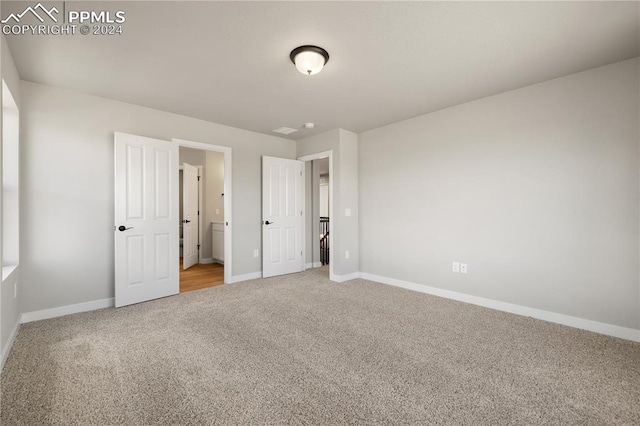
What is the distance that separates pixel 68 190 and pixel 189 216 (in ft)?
8.66

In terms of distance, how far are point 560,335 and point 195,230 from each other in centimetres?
596

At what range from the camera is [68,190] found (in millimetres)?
3201

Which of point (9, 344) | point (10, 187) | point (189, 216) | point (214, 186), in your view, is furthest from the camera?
point (214, 186)

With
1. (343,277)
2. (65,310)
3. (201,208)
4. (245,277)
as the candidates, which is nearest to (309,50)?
(343,277)

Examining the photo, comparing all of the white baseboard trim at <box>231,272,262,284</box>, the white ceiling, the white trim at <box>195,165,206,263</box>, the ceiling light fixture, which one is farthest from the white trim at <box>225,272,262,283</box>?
the ceiling light fixture

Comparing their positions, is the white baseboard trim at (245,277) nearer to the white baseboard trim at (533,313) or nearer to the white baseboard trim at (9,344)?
the white baseboard trim at (533,313)

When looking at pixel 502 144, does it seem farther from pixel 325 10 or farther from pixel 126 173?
pixel 126 173

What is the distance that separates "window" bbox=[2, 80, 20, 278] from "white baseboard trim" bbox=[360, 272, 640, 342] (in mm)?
4360

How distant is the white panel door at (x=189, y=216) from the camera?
568 centimetres

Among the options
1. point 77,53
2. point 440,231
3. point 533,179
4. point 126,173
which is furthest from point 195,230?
point 533,179

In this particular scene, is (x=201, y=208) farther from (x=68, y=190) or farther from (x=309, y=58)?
(x=309, y=58)

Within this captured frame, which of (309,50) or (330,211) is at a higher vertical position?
(309,50)

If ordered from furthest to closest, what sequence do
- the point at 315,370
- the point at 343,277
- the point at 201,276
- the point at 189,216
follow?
the point at 189,216 < the point at 201,276 < the point at 343,277 < the point at 315,370

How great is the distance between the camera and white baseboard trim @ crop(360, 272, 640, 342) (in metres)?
2.63
